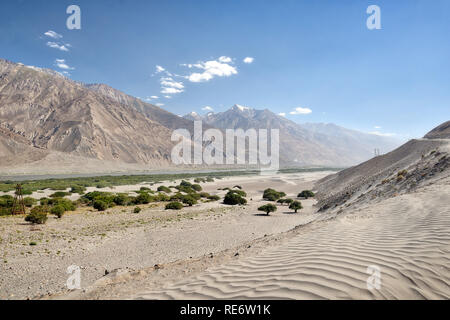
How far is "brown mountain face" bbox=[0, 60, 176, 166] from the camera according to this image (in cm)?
9425

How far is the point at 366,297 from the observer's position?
3008 mm

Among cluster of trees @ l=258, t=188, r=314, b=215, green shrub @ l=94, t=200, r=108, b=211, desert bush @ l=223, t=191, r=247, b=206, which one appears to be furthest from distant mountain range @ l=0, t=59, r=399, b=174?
cluster of trees @ l=258, t=188, r=314, b=215

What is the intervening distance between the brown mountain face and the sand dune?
98.1 m

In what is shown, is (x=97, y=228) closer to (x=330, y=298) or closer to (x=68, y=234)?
(x=68, y=234)

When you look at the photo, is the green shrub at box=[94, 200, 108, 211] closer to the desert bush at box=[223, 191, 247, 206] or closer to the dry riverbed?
the dry riverbed

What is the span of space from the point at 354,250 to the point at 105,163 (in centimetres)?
10026

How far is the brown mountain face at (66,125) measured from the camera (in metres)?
94.2

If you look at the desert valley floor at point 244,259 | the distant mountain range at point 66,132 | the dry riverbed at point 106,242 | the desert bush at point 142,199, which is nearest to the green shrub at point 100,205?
the dry riverbed at point 106,242

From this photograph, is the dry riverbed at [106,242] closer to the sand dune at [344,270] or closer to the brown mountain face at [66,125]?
the sand dune at [344,270]

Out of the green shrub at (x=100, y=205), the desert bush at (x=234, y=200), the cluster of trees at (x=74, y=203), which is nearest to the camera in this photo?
the cluster of trees at (x=74, y=203)

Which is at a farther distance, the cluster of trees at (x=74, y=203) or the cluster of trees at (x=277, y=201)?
the cluster of trees at (x=277, y=201)

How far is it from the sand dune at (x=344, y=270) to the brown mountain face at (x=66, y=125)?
9810cm

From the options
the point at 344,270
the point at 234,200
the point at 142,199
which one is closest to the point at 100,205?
the point at 142,199
